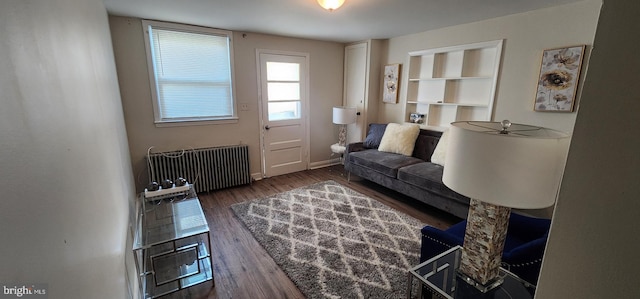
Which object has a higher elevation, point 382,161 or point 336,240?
point 382,161

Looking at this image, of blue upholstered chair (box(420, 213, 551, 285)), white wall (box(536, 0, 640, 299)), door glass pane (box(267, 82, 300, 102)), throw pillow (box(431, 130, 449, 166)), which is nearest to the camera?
white wall (box(536, 0, 640, 299))

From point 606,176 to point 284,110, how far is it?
4.15 m

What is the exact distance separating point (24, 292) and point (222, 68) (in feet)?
11.9

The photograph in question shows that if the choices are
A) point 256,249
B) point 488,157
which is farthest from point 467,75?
point 256,249

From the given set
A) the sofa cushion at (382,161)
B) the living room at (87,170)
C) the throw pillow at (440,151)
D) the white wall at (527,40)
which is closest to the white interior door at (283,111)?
the sofa cushion at (382,161)

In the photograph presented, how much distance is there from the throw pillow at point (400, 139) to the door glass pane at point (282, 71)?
5.89 feet

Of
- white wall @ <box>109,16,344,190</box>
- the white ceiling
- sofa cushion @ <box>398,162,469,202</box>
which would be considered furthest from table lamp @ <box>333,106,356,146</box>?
sofa cushion @ <box>398,162,469,202</box>

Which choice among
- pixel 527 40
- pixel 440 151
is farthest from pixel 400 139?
pixel 527 40

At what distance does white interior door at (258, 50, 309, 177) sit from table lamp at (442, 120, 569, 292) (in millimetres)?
3449

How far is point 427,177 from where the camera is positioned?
119 inches

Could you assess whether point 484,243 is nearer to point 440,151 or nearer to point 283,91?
point 440,151

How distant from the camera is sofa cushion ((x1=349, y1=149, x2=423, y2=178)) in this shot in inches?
137

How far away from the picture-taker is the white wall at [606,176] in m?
0.46

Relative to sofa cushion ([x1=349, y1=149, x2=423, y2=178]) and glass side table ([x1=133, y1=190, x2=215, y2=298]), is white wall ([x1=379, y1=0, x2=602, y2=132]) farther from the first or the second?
glass side table ([x1=133, y1=190, x2=215, y2=298])
